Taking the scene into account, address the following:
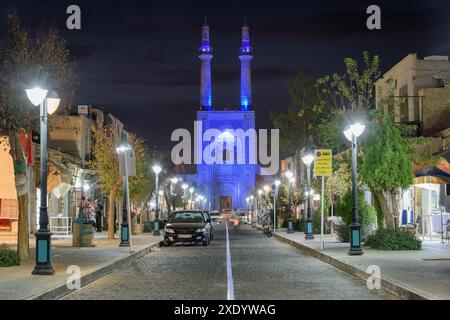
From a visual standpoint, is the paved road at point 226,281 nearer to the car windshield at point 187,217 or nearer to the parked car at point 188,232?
the parked car at point 188,232

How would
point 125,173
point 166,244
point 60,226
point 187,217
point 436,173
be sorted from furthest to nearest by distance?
point 60,226, point 187,217, point 166,244, point 436,173, point 125,173

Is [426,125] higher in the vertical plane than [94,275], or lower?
higher

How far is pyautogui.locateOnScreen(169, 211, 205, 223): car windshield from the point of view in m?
35.6

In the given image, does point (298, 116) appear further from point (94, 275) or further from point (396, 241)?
point (94, 275)

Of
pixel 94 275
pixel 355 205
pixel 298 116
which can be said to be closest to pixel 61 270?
pixel 94 275

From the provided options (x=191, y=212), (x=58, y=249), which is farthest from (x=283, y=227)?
(x=58, y=249)

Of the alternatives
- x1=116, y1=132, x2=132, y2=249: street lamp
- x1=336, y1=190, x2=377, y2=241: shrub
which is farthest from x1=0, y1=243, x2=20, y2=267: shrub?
x1=336, y1=190, x2=377, y2=241: shrub

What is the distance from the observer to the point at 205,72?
13850cm

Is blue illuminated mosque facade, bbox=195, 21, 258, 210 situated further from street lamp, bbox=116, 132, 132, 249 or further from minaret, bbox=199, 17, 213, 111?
street lamp, bbox=116, 132, 132, 249

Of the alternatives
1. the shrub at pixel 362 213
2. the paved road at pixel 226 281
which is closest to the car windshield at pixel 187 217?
the shrub at pixel 362 213

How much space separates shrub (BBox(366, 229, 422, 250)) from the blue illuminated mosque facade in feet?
352

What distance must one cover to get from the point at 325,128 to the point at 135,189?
1527cm

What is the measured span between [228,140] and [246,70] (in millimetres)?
12796
